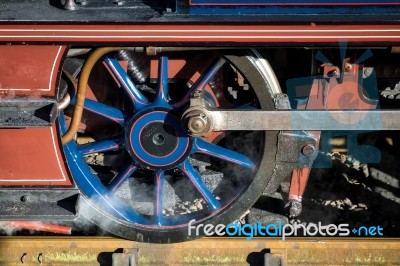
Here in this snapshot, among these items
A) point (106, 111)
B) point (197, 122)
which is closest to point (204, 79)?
point (197, 122)

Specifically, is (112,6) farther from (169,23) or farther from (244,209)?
(244,209)

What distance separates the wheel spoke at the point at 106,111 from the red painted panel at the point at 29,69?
1.64 feet

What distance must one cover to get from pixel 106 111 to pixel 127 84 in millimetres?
203

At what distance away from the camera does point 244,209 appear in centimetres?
388

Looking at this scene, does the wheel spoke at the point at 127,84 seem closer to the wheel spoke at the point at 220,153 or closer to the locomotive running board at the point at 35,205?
the wheel spoke at the point at 220,153

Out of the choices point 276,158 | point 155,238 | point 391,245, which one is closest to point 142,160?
point 155,238

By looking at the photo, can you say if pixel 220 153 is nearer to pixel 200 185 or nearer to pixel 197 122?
pixel 200 185

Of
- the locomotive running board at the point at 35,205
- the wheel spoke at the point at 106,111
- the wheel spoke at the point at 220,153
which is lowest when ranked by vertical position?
the locomotive running board at the point at 35,205

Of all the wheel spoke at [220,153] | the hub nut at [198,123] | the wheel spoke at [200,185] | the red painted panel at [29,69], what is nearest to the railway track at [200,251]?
the wheel spoke at [200,185]

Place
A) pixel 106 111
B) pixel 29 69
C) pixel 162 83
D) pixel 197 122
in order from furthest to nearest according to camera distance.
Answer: pixel 106 111, pixel 162 83, pixel 197 122, pixel 29 69

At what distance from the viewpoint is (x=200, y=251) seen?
12.7 feet

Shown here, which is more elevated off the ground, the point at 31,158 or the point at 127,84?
the point at 127,84

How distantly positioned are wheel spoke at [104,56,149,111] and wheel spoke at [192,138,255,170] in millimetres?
381

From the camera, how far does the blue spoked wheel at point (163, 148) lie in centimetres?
373
